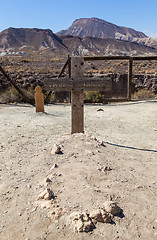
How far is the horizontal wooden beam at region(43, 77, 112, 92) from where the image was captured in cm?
449

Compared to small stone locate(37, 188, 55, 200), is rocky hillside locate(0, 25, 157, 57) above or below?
above

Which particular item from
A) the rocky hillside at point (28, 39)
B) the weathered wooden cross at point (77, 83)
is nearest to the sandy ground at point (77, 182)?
the weathered wooden cross at point (77, 83)

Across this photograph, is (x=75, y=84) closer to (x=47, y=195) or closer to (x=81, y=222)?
(x=47, y=195)

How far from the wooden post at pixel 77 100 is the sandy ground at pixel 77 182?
481mm

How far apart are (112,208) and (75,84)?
2957 mm

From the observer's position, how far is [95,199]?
2.29 meters

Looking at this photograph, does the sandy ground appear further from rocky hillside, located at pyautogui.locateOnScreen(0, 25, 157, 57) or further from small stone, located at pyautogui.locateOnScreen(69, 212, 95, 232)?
rocky hillside, located at pyautogui.locateOnScreen(0, 25, 157, 57)

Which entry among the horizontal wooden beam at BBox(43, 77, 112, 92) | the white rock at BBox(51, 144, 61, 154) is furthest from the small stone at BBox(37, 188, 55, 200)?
the horizontal wooden beam at BBox(43, 77, 112, 92)

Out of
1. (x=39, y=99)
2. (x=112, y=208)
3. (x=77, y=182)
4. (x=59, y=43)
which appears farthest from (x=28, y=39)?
(x=112, y=208)

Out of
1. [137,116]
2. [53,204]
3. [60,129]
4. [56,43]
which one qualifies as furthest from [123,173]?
[56,43]

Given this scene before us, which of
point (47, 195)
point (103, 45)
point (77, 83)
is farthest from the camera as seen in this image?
point (103, 45)

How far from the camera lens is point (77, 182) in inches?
104

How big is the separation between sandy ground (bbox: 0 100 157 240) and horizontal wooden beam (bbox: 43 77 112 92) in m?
1.08

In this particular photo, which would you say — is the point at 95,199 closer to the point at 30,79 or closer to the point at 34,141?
the point at 34,141
